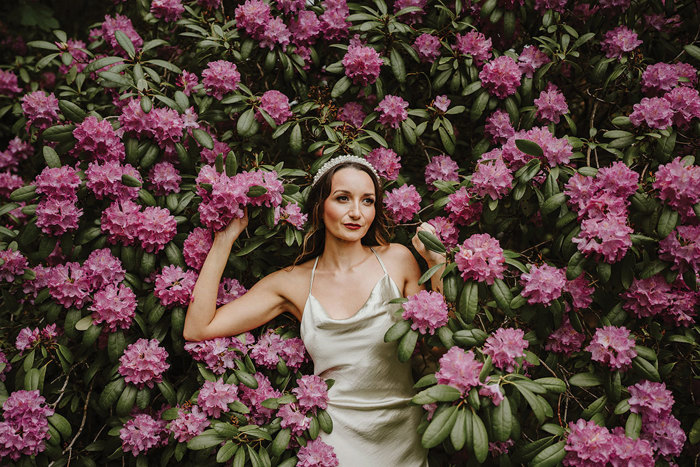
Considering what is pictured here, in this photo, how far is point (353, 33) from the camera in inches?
89.4

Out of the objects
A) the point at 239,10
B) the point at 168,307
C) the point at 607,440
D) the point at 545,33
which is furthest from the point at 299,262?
the point at 545,33

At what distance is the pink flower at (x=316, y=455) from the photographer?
1667mm

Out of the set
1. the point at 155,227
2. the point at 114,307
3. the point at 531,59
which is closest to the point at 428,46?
the point at 531,59

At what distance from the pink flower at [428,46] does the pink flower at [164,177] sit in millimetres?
1235

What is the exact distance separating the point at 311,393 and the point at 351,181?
824 millimetres

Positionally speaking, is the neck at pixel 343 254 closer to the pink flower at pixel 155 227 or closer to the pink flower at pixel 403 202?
the pink flower at pixel 403 202

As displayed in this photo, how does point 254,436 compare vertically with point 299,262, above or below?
below

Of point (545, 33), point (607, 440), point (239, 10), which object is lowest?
point (607, 440)

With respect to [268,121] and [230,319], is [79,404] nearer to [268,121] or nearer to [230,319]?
[230,319]

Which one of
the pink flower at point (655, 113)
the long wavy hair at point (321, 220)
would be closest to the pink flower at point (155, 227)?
the long wavy hair at point (321, 220)

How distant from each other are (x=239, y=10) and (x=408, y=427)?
1.90 meters

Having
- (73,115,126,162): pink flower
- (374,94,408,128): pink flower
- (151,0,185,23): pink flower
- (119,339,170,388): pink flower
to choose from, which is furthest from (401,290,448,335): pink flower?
(151,0,185,23): pink flower

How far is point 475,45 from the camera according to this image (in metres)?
2.09

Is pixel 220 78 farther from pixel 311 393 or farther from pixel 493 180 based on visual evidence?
pixel 311 393
